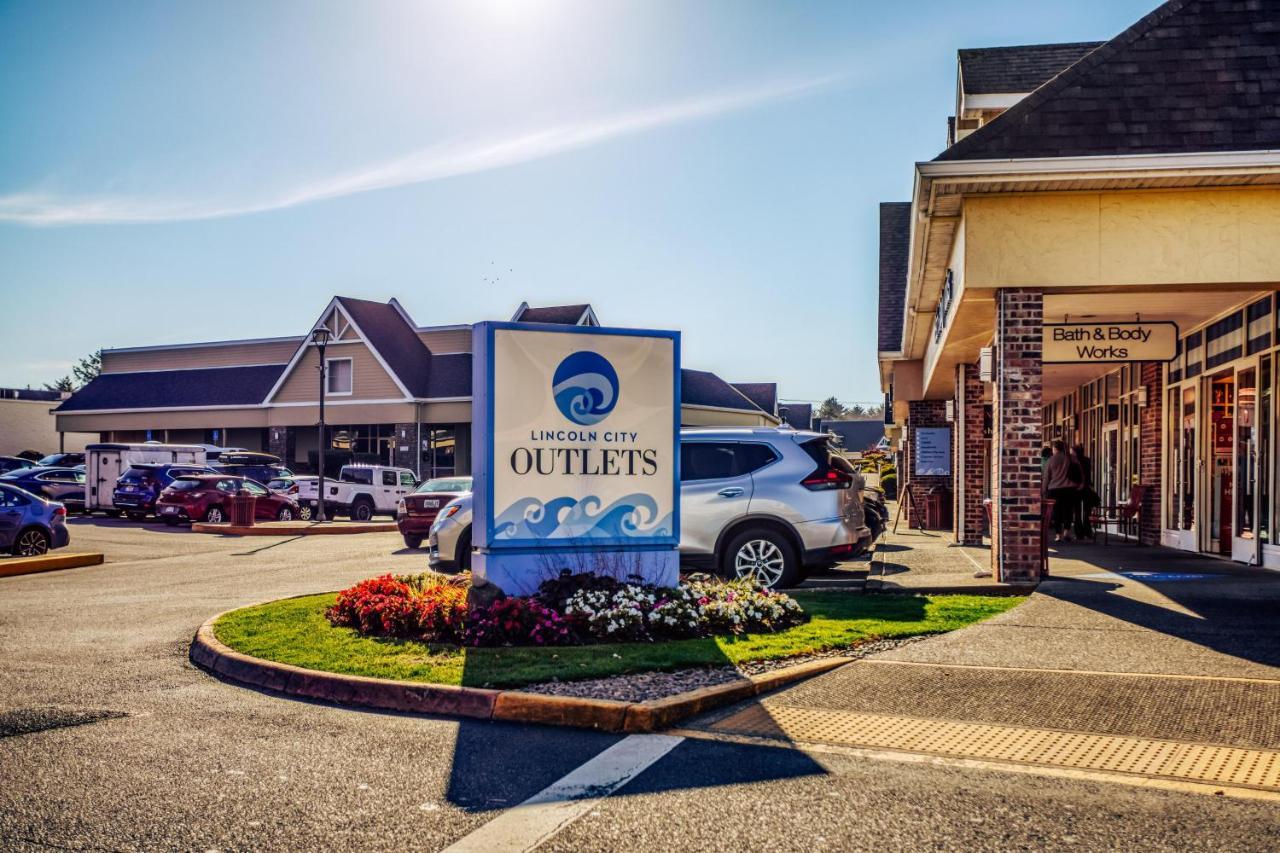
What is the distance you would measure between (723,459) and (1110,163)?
16.4 feet

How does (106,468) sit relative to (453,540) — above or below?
above

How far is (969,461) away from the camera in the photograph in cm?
2059

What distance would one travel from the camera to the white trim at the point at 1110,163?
11.5 meters

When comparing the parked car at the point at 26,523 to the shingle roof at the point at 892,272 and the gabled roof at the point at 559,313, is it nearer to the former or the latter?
the shingle roof at the point at 892,272

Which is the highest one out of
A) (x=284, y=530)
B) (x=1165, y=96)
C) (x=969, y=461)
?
(x=1165, y=96)

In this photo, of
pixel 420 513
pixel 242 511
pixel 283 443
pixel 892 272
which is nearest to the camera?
pixel 420 513

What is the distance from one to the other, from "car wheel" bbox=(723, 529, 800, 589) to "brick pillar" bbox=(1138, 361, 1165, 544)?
373 inches

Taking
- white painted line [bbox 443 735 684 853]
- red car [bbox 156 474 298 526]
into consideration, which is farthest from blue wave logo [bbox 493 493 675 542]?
red car [bbox 156 474 298 526]

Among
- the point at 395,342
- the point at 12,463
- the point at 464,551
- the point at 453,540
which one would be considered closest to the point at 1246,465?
the point at 464,551

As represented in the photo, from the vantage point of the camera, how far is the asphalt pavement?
4582 millimetres

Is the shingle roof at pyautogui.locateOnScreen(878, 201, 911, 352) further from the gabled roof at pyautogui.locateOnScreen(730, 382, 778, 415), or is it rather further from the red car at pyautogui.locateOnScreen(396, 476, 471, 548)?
the gabled roof at pyautogui.locateOnScreen(730, 382, 778, 415)

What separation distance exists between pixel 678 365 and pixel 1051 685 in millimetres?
4175

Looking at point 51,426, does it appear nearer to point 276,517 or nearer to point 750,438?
point 276,517

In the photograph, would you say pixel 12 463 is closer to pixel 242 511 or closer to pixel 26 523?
pixel 242 511
